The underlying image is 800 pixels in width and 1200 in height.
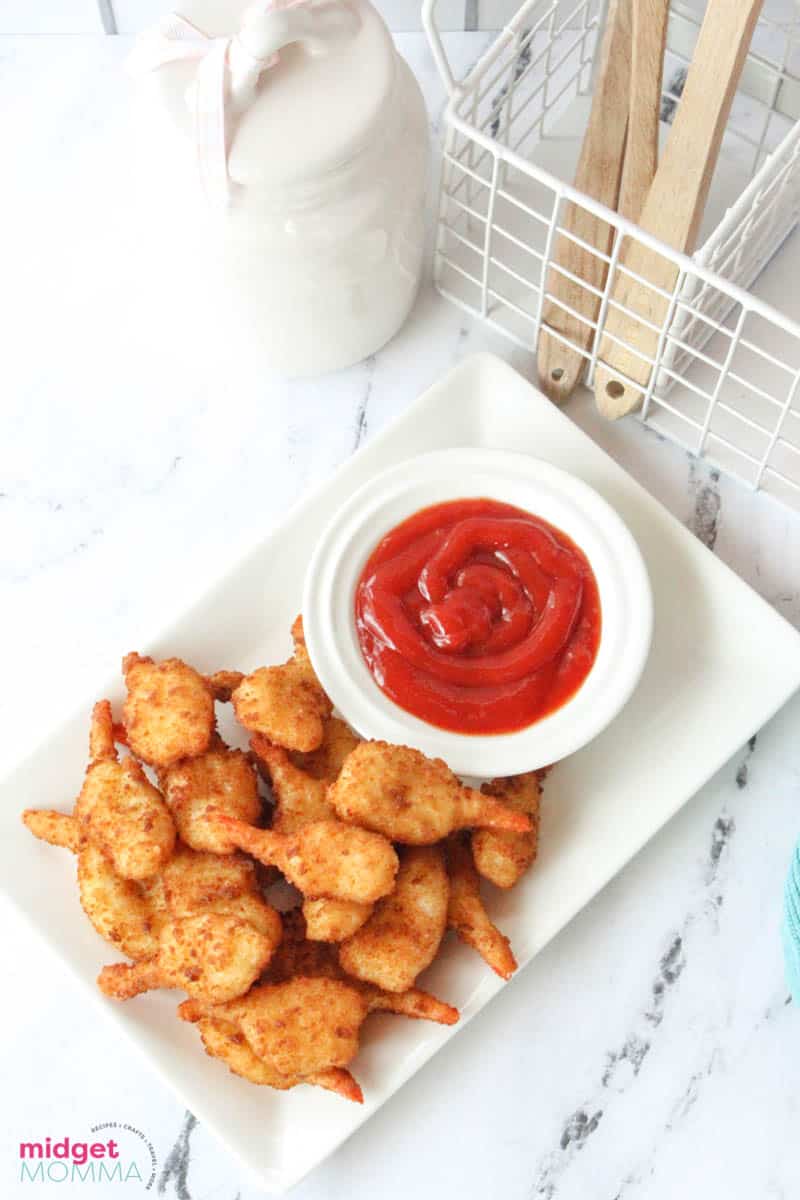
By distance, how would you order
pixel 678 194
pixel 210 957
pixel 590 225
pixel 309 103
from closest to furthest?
1. pixel 210 957
2. pixel 309 103
3. pixel 678 194
4. pixel 590 225

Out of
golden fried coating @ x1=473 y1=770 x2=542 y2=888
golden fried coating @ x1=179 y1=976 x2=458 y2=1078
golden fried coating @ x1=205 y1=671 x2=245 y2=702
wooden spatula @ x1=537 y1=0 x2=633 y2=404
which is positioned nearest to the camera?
golden fried coating @ x1=179 y1=976 x2=458 y2=1078

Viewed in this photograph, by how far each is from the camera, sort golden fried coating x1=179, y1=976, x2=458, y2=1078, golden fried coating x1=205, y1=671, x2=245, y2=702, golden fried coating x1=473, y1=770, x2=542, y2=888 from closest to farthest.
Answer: golden fried coating x1=179, y1=976, x2=458, y2=1078 < golden fried coating x1=473, y1=770, x2=542, y2=888 < golden fried coating x1=205, y1=671, x2=245, y2=702

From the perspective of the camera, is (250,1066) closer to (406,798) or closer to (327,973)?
(327,973)

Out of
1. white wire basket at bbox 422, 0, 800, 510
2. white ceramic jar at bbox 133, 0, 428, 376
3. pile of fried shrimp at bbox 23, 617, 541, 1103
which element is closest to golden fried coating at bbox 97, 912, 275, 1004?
pile of fried shrimp at bbox 23, 617, 541, 1103

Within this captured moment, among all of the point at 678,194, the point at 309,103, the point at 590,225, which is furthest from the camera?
the point at 590,225

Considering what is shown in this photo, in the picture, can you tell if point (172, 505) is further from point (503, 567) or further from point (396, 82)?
point (396, 82)

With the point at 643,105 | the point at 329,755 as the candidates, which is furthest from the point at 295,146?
the point at 329,755

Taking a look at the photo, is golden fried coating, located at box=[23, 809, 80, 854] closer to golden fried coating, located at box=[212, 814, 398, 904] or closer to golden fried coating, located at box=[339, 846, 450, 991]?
golden fried coating, located at box=[212, 814, 398, 904]
